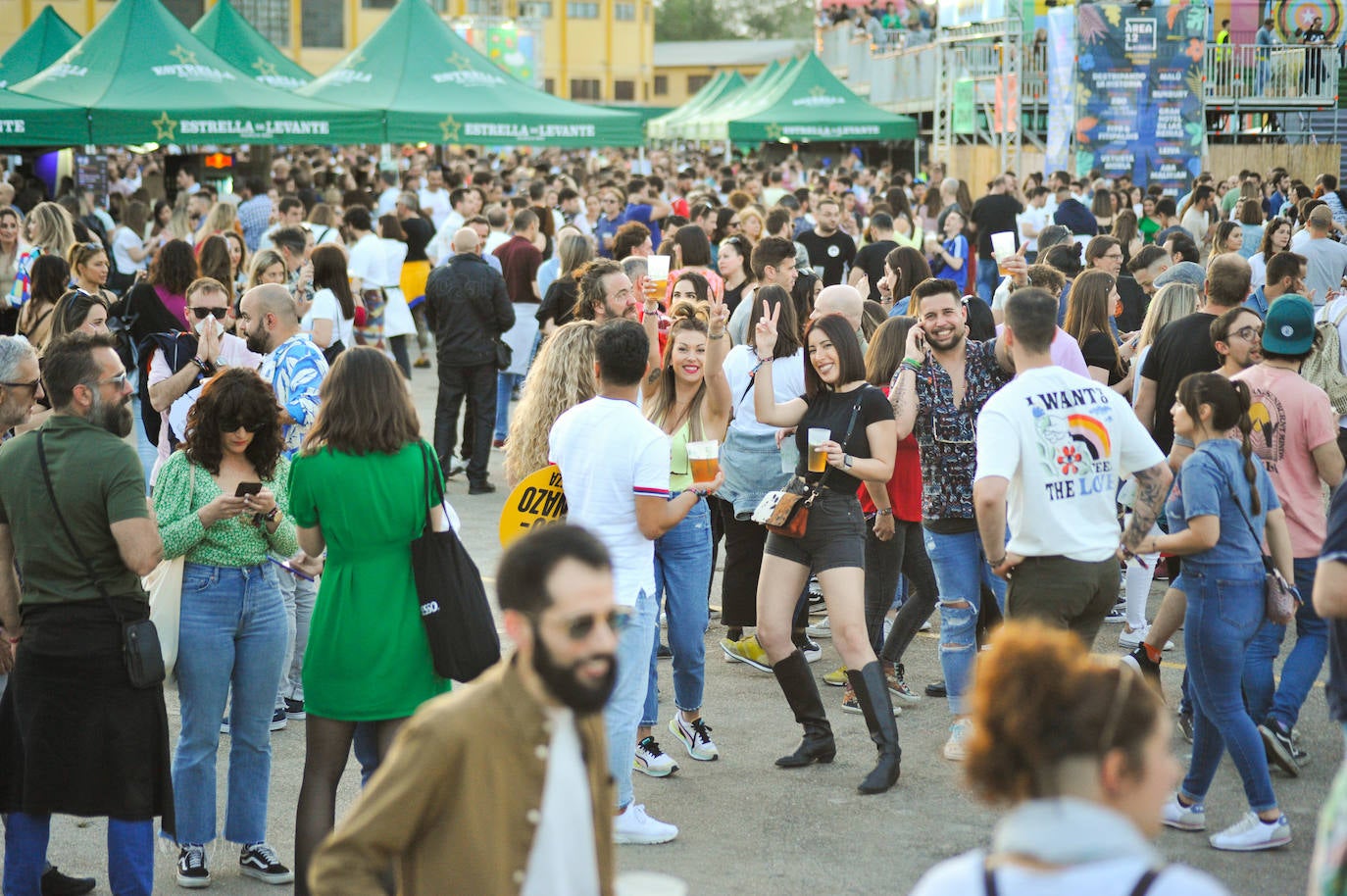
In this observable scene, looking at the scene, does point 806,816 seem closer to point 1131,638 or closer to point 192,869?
point 192,869

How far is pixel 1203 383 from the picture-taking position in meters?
5.03

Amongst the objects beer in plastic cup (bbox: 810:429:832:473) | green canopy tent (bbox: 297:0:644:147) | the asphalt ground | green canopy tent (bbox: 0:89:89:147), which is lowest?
the asphalt ground

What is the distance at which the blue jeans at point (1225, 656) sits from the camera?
484 cm

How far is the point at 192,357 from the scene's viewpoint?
6.57 m

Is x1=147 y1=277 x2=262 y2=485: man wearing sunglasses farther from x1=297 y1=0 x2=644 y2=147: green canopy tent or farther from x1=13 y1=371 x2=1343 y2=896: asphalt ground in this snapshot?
x1=297 y1=0 x2=644 y2=147: green canopy tent

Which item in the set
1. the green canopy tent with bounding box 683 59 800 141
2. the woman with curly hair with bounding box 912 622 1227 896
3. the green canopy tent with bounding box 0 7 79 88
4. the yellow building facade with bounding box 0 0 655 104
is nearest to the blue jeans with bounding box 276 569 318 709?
the woman with curly hair with bounding box 912 622 1227 896

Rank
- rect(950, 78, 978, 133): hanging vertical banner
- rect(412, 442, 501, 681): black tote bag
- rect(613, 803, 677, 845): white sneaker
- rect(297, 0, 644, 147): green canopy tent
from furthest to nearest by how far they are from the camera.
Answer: rect(950, 78, 978, 133): hanging vertical banner, rect(297, 0, 644, 147): green canopy tent, rect(613, 803, 677, 845): white sneaker, rect(412, 442, 501, 681): black tote bag

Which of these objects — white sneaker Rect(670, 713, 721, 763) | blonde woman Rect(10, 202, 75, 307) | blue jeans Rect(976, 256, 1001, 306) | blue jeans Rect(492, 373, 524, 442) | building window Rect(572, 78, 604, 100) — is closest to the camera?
white sneaker Rect(670, 713, 721, 763)

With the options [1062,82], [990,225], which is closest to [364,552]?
[990,225]

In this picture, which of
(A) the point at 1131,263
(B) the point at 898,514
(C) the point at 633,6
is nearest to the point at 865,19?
(C) the point at 633,6

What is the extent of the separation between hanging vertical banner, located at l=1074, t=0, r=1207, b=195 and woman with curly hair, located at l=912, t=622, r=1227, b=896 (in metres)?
20.7

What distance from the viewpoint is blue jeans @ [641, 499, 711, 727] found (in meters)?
5.65

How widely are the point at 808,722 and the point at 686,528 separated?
0.94 meters

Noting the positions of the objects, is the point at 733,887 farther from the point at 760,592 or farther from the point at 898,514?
the point at 898,514
